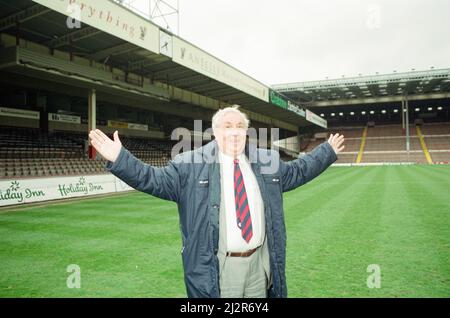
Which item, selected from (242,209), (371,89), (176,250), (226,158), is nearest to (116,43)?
(176,250)

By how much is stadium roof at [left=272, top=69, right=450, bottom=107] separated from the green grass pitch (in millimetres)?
37655

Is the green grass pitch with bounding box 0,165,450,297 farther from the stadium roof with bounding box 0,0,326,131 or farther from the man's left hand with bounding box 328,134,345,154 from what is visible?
the stadium roof with bounding box 0,0,326,131

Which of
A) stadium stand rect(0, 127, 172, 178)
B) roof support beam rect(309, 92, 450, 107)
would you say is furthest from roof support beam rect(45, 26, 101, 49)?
roof support beam rect(309, 92, 450, 107)

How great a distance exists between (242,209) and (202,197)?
0.33 metres

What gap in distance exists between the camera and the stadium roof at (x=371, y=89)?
4269 cm

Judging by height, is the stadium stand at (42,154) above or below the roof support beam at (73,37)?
below

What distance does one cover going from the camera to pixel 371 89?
48062 mm

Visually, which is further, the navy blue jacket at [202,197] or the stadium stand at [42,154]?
the stadium stand at [42,154]

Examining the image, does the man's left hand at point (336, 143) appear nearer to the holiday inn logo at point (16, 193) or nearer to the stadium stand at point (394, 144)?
the holiday inn logo at point (16, 193)

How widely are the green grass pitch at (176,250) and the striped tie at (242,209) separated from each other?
7.36 ft

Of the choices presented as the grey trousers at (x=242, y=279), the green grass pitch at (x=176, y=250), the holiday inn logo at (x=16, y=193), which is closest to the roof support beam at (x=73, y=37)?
the holiday inn logo at (x=16, y=193)

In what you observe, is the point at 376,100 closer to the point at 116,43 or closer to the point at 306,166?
the point at 116,43

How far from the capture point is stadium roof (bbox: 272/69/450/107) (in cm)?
4269
